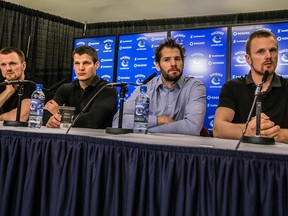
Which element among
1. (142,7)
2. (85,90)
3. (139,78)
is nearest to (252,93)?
(85,90)

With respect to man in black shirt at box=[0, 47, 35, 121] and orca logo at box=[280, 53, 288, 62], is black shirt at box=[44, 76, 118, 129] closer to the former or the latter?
man in black shirt at box=[0, 47, 35, 121]

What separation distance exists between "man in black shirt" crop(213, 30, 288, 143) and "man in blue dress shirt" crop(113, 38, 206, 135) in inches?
4.9

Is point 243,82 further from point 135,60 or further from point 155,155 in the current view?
point 135,60

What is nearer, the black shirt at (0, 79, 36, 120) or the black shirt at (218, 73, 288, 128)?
the black shirt at (218, 73, 288, 128)

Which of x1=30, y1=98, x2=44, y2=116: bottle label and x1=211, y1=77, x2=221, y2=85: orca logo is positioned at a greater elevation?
x1=211, y1=77, x2=221, y2=85: orca logo

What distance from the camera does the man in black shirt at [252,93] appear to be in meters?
1.74

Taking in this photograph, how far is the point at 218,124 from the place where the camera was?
5.64ft

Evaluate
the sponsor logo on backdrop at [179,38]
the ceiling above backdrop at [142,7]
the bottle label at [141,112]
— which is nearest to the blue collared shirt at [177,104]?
the bottle label at [141,112]

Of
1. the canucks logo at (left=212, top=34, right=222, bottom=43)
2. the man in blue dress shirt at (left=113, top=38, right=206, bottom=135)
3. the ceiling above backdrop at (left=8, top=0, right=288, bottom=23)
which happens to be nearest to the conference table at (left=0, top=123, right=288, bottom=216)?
the man in blue dress shirt at (left=113, top=38, right=206, bottom=135)

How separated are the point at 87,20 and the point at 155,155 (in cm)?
494

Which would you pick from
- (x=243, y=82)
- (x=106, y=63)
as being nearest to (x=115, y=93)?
(x=243, y=82)

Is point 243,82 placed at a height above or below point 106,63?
below

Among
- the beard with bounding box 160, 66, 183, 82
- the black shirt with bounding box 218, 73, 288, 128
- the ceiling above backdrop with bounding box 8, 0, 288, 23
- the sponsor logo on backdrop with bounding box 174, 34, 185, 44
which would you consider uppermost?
the ceiling above backdrop with bounding box 8, 0, 288, 23

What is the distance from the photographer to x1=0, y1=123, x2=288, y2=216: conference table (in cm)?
77
